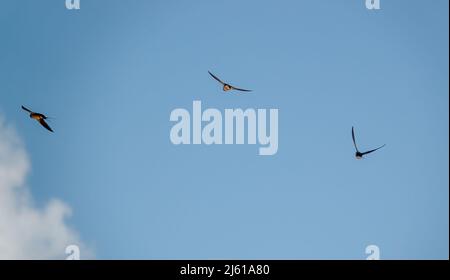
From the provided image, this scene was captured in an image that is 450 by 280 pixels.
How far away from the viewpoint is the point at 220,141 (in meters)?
15.2
